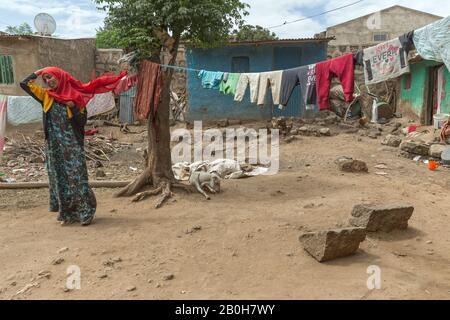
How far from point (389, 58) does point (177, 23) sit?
3.13m

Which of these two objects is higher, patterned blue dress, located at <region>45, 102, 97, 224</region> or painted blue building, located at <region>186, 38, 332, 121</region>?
painted blue building, located at <region>186, 38, 332, 121</region>

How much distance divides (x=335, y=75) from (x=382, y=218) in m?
3.43

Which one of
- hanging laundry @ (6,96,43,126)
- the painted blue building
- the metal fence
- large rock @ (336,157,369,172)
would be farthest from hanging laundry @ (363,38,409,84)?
the metal fence

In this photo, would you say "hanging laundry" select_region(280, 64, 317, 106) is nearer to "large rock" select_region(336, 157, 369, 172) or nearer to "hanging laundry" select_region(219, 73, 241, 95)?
"hanging laundry" select_region(219, 73, 241, 95)

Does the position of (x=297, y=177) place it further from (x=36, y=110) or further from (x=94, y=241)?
(x=36, y=110)

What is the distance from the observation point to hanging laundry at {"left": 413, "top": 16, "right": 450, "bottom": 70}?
4.91 meters

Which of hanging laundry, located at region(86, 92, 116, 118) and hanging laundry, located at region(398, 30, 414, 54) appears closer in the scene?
hanging laundry, located at region(398, 30, 414, 54)

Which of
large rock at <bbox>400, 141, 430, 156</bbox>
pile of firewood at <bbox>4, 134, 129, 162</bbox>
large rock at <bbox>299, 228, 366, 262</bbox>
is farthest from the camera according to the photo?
pile of firewood at <bbox>4, 134, 129, 162</bbox>

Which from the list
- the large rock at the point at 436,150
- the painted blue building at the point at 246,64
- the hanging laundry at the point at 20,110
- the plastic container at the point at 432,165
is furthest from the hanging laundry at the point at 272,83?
the hanging laundry at the point at 20,110

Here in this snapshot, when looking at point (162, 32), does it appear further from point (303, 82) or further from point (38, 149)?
point (38, 149)

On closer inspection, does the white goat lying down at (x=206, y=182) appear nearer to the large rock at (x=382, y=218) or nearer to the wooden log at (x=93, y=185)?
the wooden log at (x=93, y=185)

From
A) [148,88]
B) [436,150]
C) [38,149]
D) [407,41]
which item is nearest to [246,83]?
[148,88]

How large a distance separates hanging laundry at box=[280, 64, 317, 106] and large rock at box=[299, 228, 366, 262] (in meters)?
4.21
